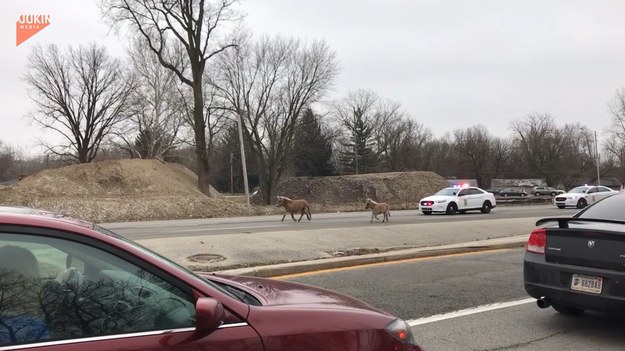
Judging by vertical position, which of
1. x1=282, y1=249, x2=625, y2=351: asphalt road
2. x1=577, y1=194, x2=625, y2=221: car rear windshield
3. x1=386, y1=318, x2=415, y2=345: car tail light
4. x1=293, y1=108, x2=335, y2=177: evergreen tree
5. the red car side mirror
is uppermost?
x1=293, y1=108, x2=335, y2=177: evergreen tree

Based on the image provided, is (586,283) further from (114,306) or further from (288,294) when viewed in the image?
(114,306)

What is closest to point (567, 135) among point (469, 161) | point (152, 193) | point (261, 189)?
point (469, 161)

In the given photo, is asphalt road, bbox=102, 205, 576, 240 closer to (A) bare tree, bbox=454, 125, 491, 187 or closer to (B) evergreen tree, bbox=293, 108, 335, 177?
(B) evergreen tree, bbox=293, 108, 335, 177

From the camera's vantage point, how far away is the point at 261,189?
170 feet

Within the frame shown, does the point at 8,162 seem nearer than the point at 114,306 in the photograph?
No

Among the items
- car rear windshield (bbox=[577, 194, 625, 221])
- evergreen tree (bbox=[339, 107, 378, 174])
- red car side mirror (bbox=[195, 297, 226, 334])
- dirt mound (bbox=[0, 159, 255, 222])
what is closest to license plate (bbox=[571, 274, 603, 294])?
car rear windshield (bbox=[577, 194, 625, 221])

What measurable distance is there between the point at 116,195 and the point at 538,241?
1327 inches

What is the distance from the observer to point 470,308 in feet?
21.9

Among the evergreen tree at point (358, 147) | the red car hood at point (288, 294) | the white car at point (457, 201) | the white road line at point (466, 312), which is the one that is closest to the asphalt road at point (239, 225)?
the white car at point (457, 201)

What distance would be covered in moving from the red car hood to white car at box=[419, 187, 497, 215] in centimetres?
2496

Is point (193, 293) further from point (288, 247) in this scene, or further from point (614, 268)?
point (288, 247)

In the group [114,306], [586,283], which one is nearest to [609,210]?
[586,283]

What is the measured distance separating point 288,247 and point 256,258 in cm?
118

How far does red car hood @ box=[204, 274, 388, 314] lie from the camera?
2828 millimetres
